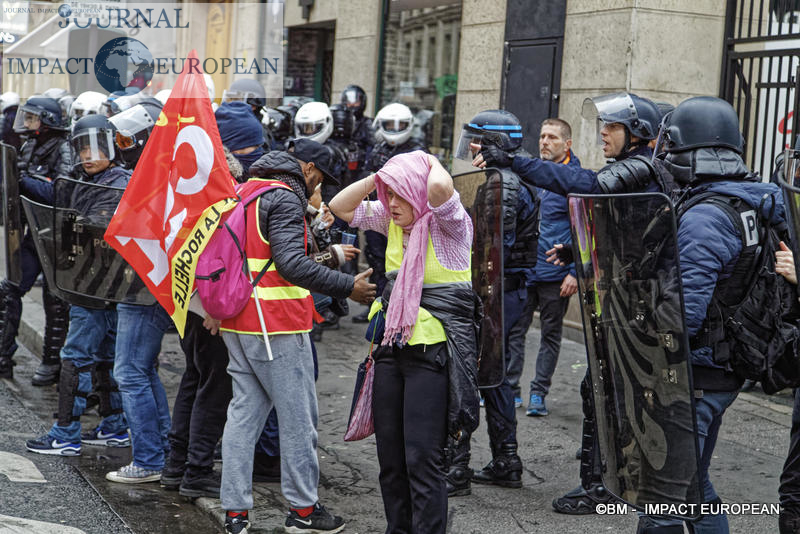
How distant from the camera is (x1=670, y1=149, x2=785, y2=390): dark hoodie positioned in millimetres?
3502

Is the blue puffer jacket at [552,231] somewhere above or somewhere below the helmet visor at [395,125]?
below

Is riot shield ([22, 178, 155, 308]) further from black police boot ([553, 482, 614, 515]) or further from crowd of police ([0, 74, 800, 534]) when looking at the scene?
black police boot ([553, 482, 614, 515])

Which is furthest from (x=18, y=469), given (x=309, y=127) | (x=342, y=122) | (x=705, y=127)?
(x=342, y=122)

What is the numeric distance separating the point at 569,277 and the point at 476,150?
1.45 metres

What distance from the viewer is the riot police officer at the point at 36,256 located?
726cm

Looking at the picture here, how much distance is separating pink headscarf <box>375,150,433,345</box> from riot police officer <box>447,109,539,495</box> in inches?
38.7

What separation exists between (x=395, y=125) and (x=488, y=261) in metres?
5.44

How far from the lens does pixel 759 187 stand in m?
3.62

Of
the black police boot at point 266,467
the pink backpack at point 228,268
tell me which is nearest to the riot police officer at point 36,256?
the black police boot at point 266,467

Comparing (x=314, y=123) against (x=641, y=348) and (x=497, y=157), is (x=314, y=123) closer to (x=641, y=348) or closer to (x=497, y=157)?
(x=497, y=157)

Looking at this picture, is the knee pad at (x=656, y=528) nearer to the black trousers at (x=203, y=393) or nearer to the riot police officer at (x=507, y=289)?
the riot police officer at (x=507, y=289)

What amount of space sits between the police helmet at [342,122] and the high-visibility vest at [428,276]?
21.0 ft

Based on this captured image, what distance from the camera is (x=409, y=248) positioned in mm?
3957

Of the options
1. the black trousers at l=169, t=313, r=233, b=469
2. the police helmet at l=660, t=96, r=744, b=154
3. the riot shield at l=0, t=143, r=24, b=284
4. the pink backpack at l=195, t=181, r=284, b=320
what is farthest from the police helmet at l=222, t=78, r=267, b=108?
the police helmet at l=660, t=96, r=744, b=154
